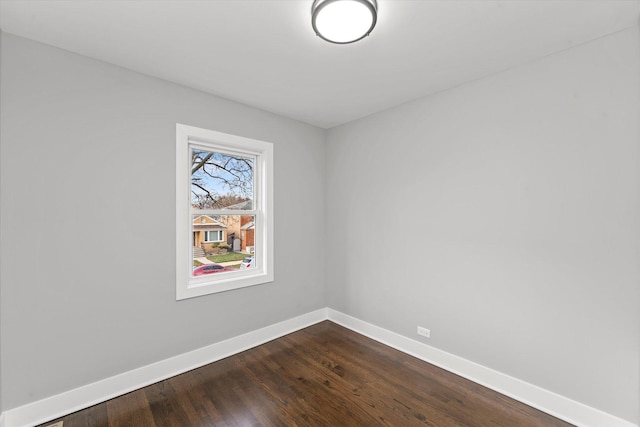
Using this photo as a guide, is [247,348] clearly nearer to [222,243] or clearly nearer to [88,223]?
[222,243]

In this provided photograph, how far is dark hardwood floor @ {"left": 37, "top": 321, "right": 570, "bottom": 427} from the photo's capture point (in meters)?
1.93

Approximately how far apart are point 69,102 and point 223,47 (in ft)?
3.92

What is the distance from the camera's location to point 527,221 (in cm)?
213

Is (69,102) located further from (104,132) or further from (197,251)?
(197,251)

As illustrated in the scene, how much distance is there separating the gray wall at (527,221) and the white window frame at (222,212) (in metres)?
1.28

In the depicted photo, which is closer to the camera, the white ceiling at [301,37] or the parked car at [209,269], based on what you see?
the white ceiling at [301,37]

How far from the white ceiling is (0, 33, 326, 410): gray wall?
24 cm

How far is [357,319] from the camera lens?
3.41 meters

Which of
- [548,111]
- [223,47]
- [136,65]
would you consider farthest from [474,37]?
[136,65]

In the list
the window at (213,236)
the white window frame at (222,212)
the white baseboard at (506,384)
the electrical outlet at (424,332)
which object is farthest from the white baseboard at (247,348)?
the window at (213,236)

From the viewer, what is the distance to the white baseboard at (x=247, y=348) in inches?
72.8

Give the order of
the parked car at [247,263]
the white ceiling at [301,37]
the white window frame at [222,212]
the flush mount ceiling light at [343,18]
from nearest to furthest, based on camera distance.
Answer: the flush mount ceiling light at [343,18] < the white ceiling at [301,37] < the white window frame at [222,212] < the parked car at [247,263]

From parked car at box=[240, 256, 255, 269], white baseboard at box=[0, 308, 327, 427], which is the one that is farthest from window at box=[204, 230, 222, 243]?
white baseboard at box=[0, 308, 327, 427]

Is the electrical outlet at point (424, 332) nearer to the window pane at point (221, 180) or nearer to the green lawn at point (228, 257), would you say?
the green lawn at point (228, 257)
